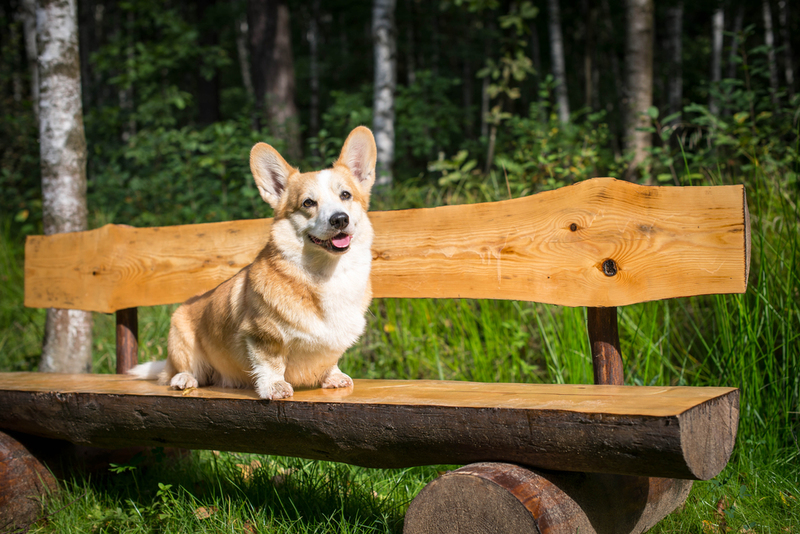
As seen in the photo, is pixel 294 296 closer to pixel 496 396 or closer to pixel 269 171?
pixel 269 171

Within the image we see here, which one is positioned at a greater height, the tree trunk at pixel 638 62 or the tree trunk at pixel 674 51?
the tree trunk at pixel 674 51

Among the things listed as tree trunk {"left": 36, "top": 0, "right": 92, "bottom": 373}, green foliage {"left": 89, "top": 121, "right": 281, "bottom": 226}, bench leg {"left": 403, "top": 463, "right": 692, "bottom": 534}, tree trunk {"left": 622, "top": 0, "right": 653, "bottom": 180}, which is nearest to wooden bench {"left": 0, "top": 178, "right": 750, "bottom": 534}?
bench leg {"left": 403, "top": 463, "right": 692, "bottom": 534}

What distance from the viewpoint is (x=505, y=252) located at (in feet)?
8.03

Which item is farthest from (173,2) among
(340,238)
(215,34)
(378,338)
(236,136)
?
(340,238)

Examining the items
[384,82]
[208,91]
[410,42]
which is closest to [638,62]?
[384,82]

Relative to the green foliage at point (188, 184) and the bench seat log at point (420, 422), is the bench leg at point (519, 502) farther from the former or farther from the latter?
the green foliage at point (188, 184)

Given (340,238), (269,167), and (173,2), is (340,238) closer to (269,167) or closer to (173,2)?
(269,167)

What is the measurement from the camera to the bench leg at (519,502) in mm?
1407

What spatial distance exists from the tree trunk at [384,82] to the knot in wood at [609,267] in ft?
11.6

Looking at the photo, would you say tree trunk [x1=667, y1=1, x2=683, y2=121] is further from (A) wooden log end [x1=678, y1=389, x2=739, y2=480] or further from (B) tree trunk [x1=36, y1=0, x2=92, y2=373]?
(A) wooden log end [x1=678, y1=389, x2=739, y2=480]

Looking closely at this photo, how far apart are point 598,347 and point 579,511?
839mm

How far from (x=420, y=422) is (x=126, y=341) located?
2213mm

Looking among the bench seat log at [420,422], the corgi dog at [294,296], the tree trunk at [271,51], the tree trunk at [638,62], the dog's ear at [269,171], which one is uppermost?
the tree trunk at [271,51]

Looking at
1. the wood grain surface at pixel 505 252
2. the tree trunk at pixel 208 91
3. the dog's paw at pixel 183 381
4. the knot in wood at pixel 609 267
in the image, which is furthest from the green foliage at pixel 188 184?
the tree trunk at pixel 208 91
